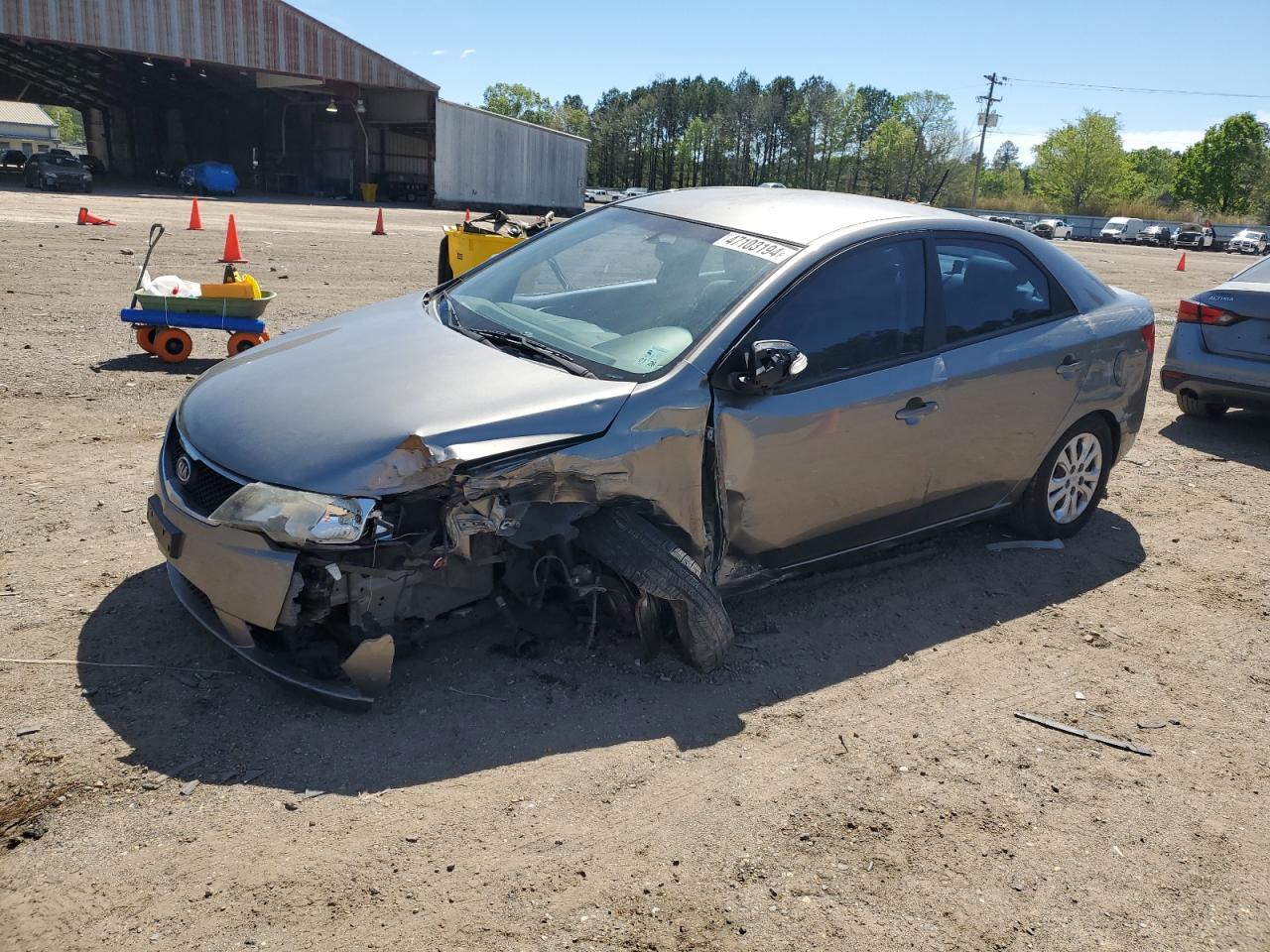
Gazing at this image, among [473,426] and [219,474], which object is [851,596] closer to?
[473,426]

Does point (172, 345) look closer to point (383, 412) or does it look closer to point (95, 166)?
point (383, 412)

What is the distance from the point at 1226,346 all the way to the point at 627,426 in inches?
239

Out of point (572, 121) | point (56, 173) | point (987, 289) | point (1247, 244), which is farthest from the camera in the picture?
point (572, 121)

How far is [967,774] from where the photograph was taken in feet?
10.9

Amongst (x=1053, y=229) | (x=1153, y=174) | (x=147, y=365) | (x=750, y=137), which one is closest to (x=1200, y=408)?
(x=147, y=365)

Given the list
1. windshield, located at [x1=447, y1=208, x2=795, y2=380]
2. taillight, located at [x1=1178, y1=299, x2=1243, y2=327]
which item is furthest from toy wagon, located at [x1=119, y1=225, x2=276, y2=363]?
taillight, located at [x1=1178, y1=299, x2=1243, y2=327]

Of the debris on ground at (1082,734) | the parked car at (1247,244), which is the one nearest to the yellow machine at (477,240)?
the debris on ground at (1082,734)

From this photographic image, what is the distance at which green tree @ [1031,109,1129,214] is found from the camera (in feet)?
305

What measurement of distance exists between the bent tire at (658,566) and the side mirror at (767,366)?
2.13 ft

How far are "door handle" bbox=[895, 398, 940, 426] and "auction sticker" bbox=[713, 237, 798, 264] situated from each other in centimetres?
83

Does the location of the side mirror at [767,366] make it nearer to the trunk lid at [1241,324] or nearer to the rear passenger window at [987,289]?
the rear passenger window at [987,289]

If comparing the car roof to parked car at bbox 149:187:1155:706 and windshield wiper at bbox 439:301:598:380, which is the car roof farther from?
windshield wiper at bbox 439:301:598:380

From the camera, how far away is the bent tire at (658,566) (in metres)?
3.44

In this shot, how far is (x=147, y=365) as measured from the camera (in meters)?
7.67
